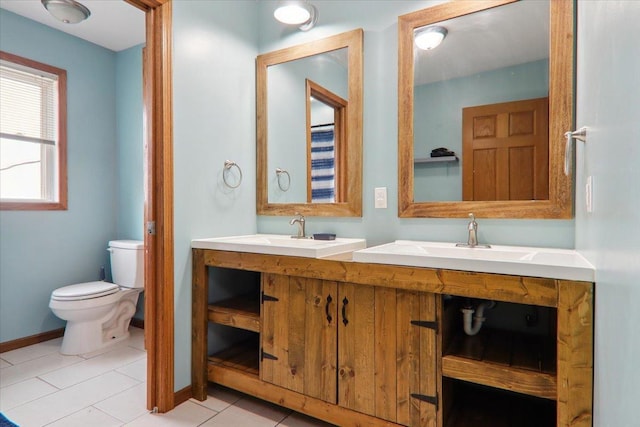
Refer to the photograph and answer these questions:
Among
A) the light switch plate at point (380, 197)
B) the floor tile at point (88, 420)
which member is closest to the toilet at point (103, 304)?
the floor tile at point (88, 420)

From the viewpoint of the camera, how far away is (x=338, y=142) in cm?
217

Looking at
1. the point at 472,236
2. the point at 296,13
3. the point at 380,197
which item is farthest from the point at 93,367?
the point at 296,13

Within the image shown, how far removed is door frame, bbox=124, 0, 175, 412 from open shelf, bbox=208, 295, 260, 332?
248 mm

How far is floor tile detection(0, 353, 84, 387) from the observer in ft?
7.23

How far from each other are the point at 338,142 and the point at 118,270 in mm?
2181

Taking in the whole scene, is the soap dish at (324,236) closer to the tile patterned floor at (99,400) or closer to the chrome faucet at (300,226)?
the chrome faucet at (300,226)

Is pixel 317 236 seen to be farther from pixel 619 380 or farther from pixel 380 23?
pixel 619 380

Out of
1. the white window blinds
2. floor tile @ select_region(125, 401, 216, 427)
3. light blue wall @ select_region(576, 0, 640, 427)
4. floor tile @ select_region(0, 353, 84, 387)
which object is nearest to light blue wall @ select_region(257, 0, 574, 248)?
light blue wall @ select_region(576, 0, 640, 427)

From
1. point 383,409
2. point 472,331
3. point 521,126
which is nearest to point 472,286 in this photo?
point 472,331

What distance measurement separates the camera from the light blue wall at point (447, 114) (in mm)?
1746

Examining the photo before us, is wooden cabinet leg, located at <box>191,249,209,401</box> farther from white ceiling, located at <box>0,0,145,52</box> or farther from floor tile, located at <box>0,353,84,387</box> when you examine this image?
white ceiling, located at <box>0,0,145,52</box>

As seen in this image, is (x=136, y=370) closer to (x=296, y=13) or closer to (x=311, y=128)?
(x=311, y=128)

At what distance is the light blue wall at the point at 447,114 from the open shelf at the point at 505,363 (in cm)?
72

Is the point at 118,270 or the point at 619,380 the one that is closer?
the point at 619,380
